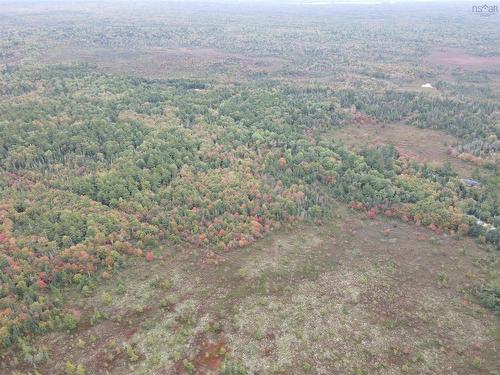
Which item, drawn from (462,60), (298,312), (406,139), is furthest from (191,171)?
(462,60)

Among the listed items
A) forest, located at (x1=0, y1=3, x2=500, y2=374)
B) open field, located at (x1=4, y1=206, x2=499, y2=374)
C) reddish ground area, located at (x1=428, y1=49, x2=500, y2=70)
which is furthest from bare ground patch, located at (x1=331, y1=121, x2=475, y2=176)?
reddish ground area, located at (x1=428, y1=49, x2=500, y2=70)

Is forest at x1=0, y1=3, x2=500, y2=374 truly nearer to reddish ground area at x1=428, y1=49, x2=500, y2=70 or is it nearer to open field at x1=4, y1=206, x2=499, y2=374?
open field at x1=4, y1=206, x2=499, y2=374

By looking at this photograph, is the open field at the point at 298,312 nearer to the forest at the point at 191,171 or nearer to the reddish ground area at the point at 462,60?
the forest at the point at 191,171

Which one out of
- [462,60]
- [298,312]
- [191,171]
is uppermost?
[462,60]

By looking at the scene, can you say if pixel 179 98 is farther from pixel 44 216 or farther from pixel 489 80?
pixel 489 80

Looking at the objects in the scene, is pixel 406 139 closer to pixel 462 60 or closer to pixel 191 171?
pixel 191 171

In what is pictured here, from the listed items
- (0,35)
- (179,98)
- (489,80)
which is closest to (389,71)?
(489,80)
